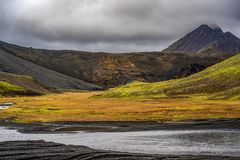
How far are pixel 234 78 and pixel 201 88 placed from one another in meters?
13.9

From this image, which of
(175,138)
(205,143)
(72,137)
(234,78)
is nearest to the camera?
(205,143)

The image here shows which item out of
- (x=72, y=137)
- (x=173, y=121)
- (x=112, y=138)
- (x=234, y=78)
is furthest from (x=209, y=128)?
(x=234, y=78)

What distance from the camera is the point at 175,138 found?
199 feet

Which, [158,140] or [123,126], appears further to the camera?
[123,126]

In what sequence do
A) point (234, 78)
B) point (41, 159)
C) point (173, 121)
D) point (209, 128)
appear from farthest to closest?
point (234, 78) < point (173, 121) < point (209, 128) < point (41, 159)

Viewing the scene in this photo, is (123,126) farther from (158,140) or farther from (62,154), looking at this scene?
(62,154)

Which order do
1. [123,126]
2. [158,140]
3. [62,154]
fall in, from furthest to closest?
[123,126] → [158,140] → [62,154]

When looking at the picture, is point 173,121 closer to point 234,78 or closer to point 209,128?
point 209,128

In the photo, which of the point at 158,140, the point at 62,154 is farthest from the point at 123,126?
the point at 62,154

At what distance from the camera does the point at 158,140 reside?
5919 cm

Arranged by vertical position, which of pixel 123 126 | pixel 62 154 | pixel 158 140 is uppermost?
pixel 62 154

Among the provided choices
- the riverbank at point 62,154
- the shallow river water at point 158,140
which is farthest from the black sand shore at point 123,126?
the riverbank at point 62,154

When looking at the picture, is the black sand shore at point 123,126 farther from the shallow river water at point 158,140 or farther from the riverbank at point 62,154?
the riverbank at point 62,154

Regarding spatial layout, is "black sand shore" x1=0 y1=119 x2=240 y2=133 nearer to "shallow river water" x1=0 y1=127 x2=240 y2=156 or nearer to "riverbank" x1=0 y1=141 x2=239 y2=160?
"shallow river water" x1=0 y1=127 x2=240 y2=156
